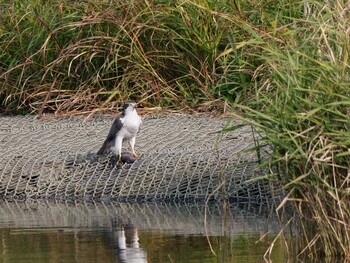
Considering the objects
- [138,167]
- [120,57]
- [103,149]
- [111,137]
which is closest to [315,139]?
[138,167]

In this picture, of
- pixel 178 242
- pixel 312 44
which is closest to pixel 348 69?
pixel 312 44

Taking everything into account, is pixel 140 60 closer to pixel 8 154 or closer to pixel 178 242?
pixel 8 154

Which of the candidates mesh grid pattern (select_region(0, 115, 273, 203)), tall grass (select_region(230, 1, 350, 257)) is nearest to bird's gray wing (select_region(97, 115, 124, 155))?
mesh grid pattern (select_region(0, 115, 273, 203))

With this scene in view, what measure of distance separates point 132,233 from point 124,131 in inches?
87.9

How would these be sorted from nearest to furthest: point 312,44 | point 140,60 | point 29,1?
1. point 312,44
2. point 140,60
3. point 29,1

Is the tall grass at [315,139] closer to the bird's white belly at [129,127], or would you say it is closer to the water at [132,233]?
the water at [132,233]

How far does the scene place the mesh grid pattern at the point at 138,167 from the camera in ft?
31.7

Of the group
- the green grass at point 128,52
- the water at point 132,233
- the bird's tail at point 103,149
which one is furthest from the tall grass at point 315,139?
the green grass at point 128,52

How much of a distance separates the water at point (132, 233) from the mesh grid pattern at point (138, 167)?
0.79 ft

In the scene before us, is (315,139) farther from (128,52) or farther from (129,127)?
(128,52)

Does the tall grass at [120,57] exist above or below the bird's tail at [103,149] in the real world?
above

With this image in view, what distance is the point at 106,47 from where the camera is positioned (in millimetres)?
13570

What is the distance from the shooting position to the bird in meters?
10.3

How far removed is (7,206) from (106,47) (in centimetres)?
412
